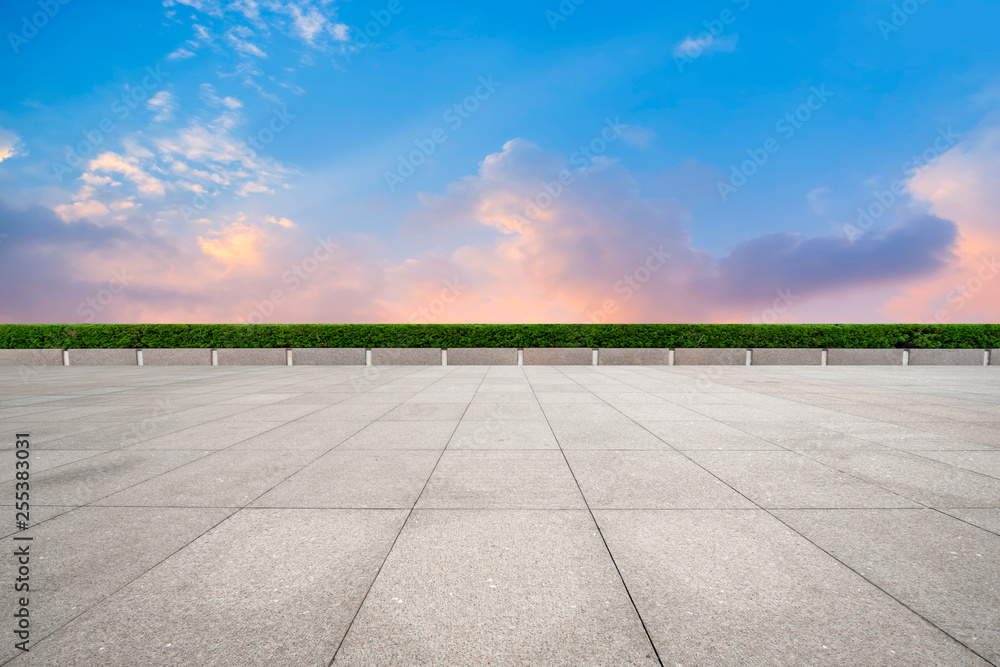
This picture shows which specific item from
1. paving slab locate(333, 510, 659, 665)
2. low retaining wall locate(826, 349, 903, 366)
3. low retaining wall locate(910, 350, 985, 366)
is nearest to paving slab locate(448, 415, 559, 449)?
paving slab locate(333, 510, 659, 665)

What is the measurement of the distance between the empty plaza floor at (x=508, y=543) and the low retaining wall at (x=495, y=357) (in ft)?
40.3

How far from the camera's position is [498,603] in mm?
2432

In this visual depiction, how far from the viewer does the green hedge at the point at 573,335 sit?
20547 millimetres

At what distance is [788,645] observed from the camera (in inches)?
84.1

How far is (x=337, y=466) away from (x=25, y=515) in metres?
2.52

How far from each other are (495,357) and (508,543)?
16.1m

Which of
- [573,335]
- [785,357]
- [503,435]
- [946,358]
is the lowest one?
[503,435]

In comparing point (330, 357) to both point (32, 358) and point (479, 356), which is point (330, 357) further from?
point (32, 358)

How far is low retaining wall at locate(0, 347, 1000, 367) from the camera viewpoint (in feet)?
63.2

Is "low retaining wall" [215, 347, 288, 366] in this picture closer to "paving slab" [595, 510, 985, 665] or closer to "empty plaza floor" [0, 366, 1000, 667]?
"empty plaza floor" [0, 366, 1000, 667]

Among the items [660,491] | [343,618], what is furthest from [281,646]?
[660,491]

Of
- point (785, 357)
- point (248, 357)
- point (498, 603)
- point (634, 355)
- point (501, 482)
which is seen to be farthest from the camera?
point (634, 355)

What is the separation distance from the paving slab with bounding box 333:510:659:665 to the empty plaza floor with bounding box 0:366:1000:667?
14 mm

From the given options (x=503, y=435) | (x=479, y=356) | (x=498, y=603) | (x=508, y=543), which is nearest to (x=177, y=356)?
(x=479, y=356)
